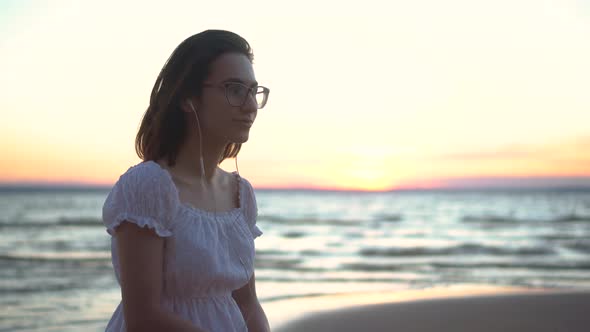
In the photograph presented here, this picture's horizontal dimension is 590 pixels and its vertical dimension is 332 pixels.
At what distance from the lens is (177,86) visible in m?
1.97

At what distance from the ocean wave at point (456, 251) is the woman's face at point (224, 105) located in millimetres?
15255

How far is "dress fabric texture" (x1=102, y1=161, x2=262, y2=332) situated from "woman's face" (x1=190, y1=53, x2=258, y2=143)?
21cm

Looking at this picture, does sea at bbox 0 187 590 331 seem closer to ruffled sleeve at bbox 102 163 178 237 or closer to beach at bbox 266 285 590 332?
beach at bbox 266 285 590 332

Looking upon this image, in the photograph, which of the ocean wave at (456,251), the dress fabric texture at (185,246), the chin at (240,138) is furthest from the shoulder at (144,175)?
the ocean wave at (456,251)

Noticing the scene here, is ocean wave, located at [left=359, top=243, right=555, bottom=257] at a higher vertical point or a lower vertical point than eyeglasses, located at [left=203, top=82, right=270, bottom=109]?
lower

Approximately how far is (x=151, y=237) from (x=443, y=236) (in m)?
22.8

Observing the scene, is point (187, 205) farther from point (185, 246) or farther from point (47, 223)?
point (47, 223)

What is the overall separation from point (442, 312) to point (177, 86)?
18.3 feet

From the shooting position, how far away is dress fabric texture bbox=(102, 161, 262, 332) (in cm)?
182

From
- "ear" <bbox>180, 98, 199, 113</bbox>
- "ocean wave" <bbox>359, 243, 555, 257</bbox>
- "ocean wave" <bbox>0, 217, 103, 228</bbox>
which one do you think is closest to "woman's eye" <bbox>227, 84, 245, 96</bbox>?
"ear" <bbox>180, 98, 199, 113</bbox>

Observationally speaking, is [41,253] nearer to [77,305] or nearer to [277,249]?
[277,249]

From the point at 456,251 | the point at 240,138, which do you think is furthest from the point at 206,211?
the point at 456,251

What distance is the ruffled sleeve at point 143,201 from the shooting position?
1791 millimetres

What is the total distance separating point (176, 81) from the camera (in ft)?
6.48
